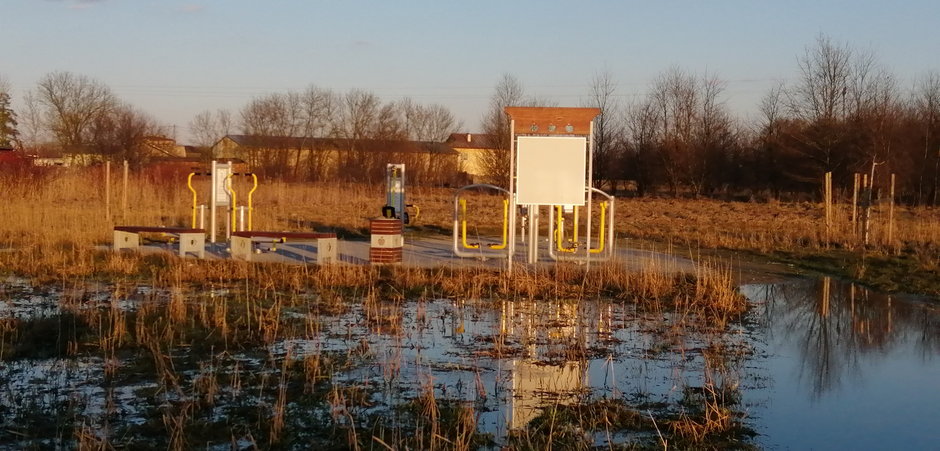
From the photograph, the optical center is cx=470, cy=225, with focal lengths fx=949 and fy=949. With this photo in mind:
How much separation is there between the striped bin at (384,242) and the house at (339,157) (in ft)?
119

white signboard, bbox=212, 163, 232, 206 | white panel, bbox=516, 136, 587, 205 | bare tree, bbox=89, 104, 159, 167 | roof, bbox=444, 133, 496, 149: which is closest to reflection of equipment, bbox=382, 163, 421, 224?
white signboard, bbox=212, 163, 232, 206

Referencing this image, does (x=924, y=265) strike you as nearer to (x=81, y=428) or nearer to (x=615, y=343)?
(x=615, y=343)

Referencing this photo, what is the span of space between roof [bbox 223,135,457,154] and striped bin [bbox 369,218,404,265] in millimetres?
43518

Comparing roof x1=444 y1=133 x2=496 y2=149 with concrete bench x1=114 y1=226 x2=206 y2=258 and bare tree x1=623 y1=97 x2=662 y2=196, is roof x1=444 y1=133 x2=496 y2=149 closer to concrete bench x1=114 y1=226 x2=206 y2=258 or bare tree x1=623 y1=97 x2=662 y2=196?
bare tree x1=623 y1=97 x2=662 y2=196

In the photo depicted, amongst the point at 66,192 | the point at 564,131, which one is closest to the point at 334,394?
the point at 564,131

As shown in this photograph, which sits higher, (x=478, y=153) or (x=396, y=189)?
(x=478, y=153)

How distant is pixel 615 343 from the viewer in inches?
396

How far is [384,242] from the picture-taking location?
618 inches

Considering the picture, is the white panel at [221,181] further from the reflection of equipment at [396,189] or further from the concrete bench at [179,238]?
the reflection of equipment at [396,189]

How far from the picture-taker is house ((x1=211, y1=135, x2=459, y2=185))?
5453cm

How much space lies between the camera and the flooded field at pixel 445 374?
255 inches

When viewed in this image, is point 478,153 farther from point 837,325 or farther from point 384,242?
point 837,325

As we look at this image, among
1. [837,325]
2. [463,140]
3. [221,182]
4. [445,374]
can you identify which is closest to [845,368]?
[837,325]

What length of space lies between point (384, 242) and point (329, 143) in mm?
47946
